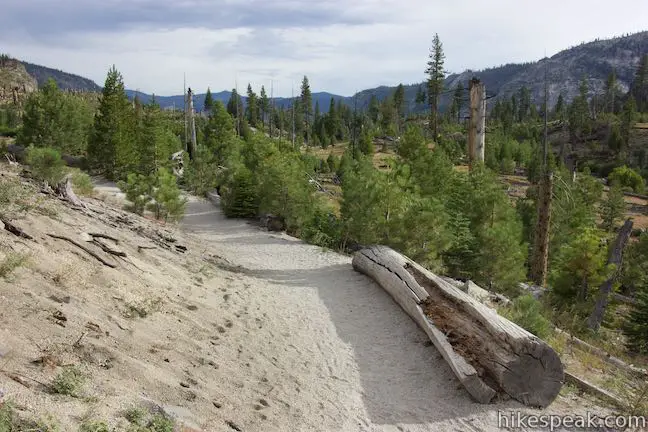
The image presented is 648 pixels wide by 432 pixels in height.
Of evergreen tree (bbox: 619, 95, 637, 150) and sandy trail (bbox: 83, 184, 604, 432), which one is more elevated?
evergreen tree (bbox: 619, 95, 637, 150)

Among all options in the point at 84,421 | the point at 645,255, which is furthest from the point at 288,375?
the point at 645,255

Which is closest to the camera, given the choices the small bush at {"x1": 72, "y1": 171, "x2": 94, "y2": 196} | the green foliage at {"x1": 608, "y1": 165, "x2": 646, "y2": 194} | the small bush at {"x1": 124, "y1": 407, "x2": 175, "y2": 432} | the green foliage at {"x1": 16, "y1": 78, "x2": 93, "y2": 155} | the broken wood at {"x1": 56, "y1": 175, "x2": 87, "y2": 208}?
the small bush at {"x1": 124, "y1": 407, "x2": 175, "y2": 432}

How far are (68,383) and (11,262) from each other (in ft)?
8.63

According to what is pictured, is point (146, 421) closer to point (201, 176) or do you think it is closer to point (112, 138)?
point (201, 176)

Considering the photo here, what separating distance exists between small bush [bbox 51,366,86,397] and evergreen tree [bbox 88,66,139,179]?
26.6m

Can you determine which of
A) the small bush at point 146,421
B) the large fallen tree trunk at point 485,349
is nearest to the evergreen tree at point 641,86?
the large fallen tree trunk at point 485,349

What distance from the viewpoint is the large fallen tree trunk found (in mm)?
5664

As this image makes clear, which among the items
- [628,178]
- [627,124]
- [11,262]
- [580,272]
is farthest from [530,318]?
[627,124]

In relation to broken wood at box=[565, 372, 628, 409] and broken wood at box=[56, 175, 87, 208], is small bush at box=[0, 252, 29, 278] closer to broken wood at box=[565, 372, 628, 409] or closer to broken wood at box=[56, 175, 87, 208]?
broken wood at box=[56, 175, 87, 208]

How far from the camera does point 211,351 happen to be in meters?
6.27

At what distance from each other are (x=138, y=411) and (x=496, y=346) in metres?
4.39

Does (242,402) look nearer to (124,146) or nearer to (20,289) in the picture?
(20,289)

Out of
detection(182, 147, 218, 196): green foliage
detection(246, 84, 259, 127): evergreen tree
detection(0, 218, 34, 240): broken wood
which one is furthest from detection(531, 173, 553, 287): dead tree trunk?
detection(246, 84, 259, 127): evergreen tree

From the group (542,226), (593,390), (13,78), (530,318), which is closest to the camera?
(593,390)
